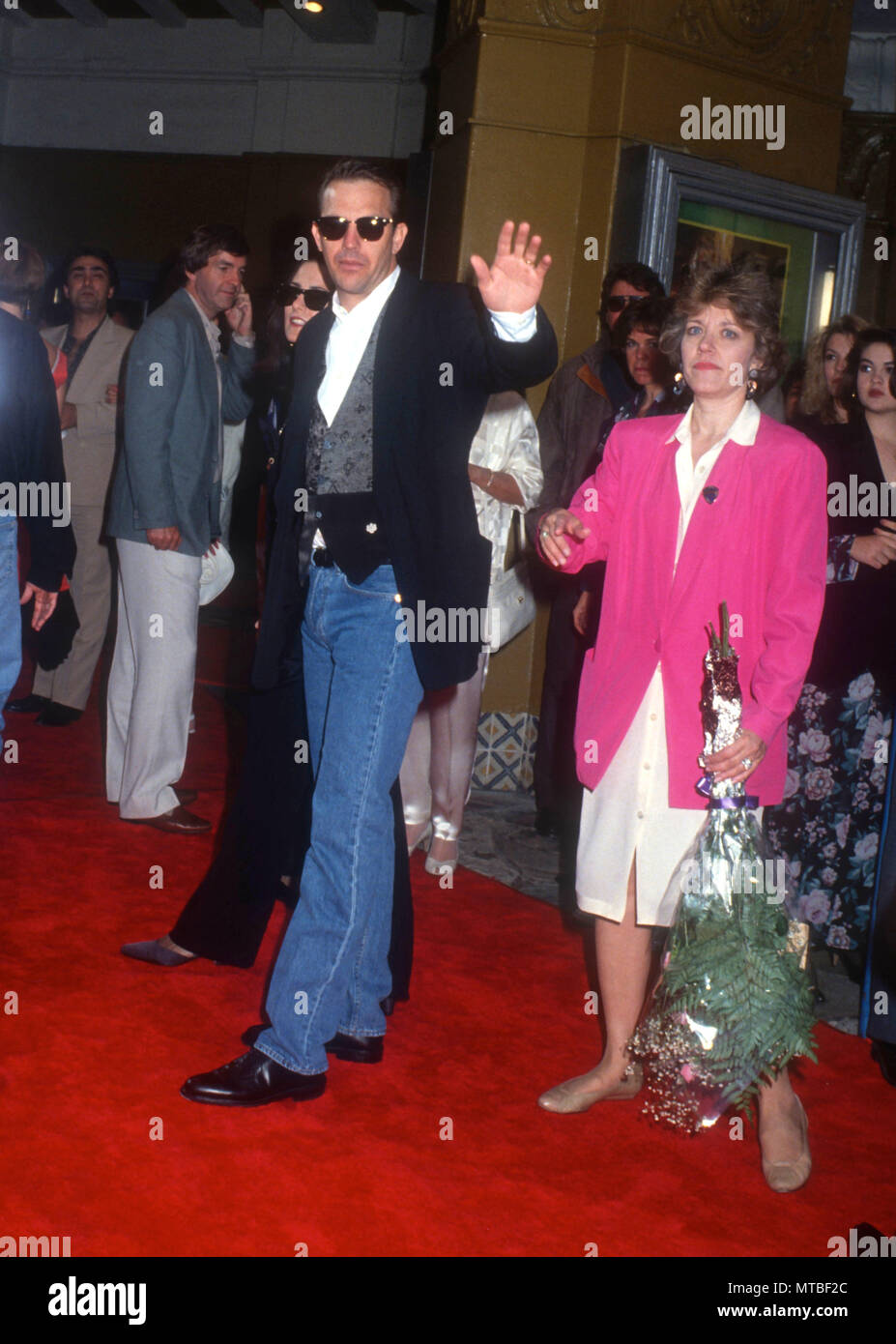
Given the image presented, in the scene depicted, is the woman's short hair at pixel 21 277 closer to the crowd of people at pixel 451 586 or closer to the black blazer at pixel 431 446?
the crowd of people at pixel 451 586

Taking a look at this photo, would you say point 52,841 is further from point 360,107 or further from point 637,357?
point 360,107

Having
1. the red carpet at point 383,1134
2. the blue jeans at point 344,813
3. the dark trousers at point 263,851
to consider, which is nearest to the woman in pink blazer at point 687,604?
the red carpet at point 383,1134

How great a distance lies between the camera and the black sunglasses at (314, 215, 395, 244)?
2.61m

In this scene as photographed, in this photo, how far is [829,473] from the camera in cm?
356

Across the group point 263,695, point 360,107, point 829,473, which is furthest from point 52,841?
point 360,107

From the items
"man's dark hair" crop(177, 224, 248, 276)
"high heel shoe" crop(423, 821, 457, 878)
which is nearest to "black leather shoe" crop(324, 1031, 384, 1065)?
"high heel shoe" crop(423, 821, 457, 878)

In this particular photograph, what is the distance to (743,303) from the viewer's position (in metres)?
A: 2.58

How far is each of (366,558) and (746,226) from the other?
146 inches

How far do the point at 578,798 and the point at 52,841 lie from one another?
1692 millimetres

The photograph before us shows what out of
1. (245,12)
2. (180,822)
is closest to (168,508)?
(180,822)

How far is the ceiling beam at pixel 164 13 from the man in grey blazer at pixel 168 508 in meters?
7.88

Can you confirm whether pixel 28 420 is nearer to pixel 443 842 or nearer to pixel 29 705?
pixel 443 842

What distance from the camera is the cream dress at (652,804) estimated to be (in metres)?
2.63

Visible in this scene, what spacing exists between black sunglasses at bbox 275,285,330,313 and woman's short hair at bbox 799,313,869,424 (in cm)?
141
